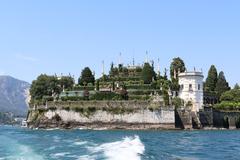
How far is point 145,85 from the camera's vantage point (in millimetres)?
109938

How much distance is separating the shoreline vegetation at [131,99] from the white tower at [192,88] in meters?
1.44

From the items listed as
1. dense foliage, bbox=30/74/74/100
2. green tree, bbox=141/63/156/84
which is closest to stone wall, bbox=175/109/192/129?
green tree, bbox=141/63/156/84

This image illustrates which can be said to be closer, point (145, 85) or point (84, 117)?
point (84, 117)

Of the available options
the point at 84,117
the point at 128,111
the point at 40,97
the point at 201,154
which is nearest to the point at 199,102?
the point at 128,111

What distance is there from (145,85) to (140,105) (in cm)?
1236

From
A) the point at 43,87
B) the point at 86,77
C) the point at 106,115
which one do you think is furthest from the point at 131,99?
the point at 43,87

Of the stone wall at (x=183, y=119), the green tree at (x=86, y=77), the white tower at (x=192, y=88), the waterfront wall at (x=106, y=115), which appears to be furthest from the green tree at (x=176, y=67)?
the waterfront wall at (x=106, y=115)

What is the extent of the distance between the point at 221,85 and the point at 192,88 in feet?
61.5

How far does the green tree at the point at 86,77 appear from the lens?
121 metres

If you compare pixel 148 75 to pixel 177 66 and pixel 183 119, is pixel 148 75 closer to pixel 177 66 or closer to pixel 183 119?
pixel 177 66

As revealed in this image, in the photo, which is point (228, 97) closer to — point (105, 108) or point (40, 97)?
point (105, 108)

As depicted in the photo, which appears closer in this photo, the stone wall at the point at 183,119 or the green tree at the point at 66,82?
the stone wall at the point at 183,119

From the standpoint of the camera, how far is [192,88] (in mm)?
104625

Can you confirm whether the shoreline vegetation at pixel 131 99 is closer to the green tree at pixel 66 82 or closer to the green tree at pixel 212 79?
the green tree at pixel 212 79
